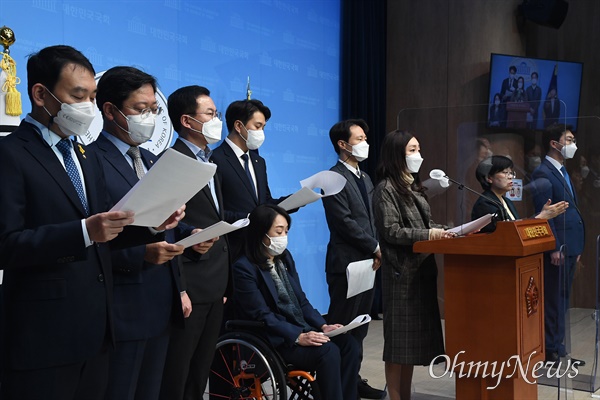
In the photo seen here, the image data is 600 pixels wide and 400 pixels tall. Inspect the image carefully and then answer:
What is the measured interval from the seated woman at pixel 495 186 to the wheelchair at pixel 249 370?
→ 3.87ft

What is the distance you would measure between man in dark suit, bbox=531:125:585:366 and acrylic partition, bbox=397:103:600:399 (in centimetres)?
1

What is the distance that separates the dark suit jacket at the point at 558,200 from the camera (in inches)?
146

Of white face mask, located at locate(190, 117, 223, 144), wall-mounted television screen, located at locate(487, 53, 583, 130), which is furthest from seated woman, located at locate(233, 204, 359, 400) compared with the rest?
wall-mounted television screen, located at locate(487, 53, 583, 130)

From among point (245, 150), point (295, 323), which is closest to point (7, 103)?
point (245, 150)

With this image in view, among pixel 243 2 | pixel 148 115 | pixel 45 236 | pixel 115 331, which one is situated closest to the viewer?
pixel 45 236

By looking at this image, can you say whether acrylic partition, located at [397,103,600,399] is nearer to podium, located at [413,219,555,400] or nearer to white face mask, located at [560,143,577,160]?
white face mask, located at [560,143,577,160]

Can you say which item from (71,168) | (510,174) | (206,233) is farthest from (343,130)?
(71,168)

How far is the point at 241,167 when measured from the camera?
3.54 metres

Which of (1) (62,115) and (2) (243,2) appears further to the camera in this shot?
(2) (243,2)

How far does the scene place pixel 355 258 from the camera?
150 inches

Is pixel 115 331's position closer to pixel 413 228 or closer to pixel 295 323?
pixel 295 323

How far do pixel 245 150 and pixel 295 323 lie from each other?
97cm

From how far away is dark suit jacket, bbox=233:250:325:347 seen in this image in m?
3.01

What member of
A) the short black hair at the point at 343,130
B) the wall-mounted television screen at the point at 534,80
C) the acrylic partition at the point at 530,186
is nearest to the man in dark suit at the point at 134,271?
the acrylic partition at the point at 530,186
